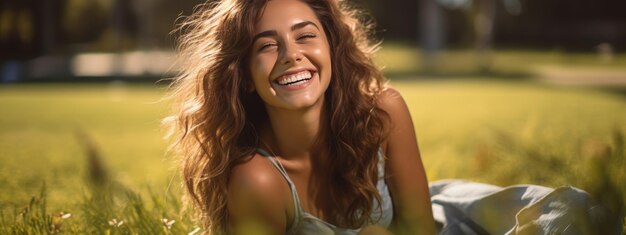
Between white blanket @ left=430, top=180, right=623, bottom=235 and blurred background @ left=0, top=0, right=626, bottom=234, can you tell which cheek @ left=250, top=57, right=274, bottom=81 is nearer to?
blurred background @ left=0, top=0, right=626, bottom=234

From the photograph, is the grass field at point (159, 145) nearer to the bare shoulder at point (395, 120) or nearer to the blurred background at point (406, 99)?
the blurred background at point (406, 99)

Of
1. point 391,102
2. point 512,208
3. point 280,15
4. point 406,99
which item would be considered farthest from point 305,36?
point 406,99

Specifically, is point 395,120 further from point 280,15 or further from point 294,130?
point 280,15

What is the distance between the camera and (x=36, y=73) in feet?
64.5

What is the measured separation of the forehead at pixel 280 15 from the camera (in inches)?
92.5

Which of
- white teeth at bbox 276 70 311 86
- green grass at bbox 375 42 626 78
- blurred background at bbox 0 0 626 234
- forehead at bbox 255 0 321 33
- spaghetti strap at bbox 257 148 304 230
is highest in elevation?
forehead at bbox 255 0 321 33

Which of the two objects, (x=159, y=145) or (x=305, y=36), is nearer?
(x=305, y=36)

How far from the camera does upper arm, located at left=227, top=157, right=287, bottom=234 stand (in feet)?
7.29

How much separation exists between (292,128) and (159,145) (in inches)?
213

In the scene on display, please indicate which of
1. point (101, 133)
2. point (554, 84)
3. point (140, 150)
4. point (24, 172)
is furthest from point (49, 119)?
point (554, 84)

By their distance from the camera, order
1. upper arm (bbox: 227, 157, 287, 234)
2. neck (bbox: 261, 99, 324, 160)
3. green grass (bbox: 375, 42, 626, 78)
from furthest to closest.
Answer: green grass (bbox: 375, 42, 626, 78), neck (bbox: 261, 99, 324, 160), upper arm (bbox: 227, 157, 287, 234)

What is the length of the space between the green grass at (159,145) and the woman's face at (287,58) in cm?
53

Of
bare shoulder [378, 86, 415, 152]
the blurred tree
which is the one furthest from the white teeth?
the blurred tree

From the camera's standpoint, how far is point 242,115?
2.43 meters
